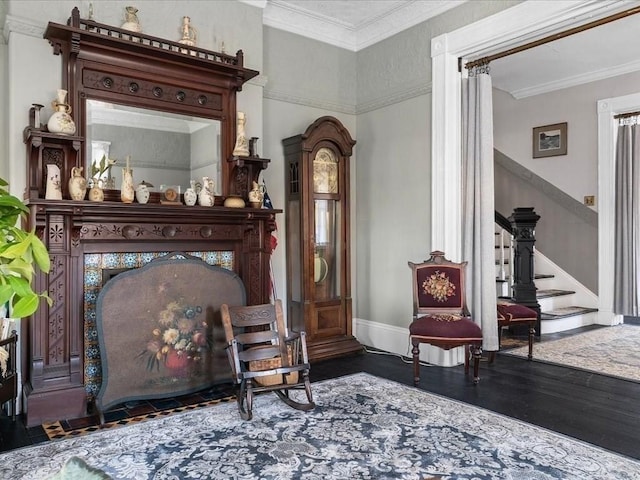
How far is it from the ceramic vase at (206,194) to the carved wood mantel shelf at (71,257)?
0.12 metres

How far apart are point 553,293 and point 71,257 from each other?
576 cm

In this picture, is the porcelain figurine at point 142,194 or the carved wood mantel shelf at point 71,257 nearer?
the carved wood mantel shelf at point 71,257

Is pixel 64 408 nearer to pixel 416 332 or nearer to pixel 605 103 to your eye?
pixel 416 332

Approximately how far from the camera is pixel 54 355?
3.18 metres

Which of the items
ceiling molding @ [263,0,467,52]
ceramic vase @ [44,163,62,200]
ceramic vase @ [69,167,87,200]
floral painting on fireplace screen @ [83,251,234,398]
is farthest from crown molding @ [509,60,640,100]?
ceramic vase @ [44,163,62,200]

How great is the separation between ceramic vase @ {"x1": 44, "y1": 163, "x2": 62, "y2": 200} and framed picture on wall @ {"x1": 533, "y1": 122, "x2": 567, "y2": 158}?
6.17 m

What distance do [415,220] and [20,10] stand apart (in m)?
3.49

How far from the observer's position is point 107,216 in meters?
3.33

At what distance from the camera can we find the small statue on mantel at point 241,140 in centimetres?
399

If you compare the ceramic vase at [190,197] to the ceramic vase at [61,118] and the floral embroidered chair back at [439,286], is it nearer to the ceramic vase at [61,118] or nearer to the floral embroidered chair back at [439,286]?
the ceramic vase at [61,118]

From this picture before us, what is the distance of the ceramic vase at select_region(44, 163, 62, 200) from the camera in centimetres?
316

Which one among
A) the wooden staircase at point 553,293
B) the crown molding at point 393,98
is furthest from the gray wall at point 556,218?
the crown molding at point 393,98

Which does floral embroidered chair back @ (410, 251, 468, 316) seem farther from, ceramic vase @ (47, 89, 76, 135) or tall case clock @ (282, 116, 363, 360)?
ceramic vase @ (47, 89, 76, 135)

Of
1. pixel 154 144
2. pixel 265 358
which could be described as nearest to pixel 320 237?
pixel 265 358
